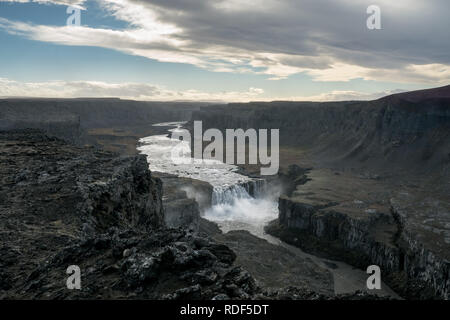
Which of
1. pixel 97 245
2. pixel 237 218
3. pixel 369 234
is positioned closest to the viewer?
pixel 97 245

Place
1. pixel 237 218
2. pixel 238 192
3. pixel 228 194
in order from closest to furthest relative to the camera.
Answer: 1. pixel 237 218
2. pixel 228 194
3. pixel 238 192

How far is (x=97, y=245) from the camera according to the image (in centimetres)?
1377

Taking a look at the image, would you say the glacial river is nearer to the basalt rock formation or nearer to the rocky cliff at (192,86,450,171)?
the basalt rock formation

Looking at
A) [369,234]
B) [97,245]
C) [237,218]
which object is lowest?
[237,218]

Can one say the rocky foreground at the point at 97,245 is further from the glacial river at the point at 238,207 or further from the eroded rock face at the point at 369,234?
the eroded rock face at the point at 369,234

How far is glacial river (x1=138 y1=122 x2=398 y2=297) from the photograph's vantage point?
47469mm

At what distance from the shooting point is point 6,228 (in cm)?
1642

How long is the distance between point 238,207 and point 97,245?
63.9 m

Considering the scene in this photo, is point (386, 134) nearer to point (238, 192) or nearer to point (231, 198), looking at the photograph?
point (238, 192)

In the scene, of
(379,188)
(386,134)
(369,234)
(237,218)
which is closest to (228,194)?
(237,218)

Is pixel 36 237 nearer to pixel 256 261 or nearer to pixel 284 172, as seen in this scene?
pixel 256 261

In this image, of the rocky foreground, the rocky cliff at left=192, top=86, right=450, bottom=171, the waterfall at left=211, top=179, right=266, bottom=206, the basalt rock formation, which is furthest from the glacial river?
the rocky cliff at left=192, top=86, right=450, bottom=171

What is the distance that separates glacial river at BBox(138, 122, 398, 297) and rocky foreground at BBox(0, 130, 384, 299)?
31.3 metres

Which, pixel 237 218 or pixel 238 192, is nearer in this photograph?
pixel 237 218
